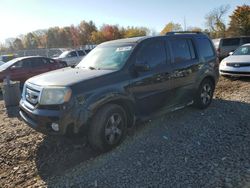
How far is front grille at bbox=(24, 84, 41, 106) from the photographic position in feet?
14.3

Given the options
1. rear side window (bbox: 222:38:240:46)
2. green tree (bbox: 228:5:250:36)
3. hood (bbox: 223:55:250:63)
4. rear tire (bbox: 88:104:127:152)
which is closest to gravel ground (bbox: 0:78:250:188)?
rear tire (bbox: 88:104:127:152)

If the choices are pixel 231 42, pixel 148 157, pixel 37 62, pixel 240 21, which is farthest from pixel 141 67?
pixel 240 21

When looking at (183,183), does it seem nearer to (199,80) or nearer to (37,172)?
(37,172)

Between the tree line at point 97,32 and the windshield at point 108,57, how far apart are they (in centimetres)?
Result: 4851

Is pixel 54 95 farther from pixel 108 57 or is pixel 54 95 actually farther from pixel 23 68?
pixel 23 68

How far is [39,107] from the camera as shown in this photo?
4.23 metres

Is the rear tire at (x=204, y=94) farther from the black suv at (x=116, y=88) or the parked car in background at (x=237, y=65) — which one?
the parked car in background at (x=237, y=65)

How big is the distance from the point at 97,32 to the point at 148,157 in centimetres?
5959

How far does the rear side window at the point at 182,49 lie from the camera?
570cm

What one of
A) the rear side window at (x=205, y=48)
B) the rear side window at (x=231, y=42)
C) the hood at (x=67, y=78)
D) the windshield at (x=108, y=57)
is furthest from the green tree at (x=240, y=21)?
the hood at (x=67, y=78)

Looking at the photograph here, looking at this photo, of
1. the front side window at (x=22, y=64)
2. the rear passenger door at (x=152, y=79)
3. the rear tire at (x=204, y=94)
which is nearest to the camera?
the rear passenger door at (x=152, y=79)

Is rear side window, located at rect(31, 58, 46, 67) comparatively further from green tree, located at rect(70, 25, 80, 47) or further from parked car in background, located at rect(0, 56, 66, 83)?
green tree, located at rect(70, 25, 80, 47)

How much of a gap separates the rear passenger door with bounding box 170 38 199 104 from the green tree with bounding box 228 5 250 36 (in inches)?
1857

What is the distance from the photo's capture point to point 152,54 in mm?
5227
